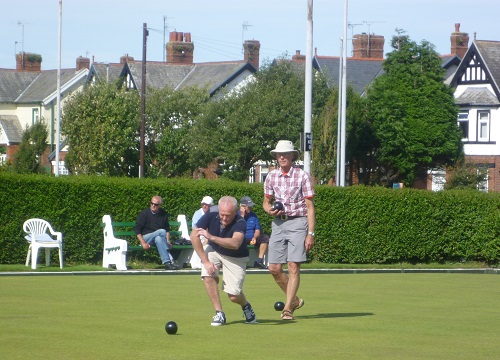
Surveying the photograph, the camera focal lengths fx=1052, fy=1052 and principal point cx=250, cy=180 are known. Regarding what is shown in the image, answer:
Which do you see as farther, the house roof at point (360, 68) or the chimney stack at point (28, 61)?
the chimney stack at point (28, 61)

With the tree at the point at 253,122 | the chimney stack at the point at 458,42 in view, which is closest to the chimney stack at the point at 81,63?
the chimney stack at the point at 458,42

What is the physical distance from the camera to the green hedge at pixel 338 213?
22.6 metres

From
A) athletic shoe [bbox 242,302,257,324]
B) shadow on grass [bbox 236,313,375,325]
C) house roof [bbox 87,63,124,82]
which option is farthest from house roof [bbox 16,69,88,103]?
athletic shoe [bbox 242,302,257,324]

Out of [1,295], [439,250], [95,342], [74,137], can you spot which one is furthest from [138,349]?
[74,137]

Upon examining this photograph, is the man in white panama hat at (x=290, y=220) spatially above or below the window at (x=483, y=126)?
below

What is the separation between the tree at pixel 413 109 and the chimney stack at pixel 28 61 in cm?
4211

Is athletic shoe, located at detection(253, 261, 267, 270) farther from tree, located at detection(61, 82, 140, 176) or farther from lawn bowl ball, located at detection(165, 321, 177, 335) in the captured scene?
tree, located at detection(61, 82, 140, 176)

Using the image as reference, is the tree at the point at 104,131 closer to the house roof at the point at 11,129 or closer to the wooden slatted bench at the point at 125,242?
the house roof at the point at 11,129

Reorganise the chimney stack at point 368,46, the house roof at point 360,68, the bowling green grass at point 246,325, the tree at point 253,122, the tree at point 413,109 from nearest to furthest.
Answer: the bowling green grass at point 246,325 < the tree at point 253,122 < the tree at point 413,109 < the house roof at point 360,68 < the chimney stack at point 368,46

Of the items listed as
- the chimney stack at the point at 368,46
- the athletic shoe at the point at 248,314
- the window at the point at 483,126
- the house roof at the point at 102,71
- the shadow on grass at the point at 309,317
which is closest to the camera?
the athletic shoe at the point at 248,314

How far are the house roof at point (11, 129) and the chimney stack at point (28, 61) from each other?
7116mm

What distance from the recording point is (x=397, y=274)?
22281mm

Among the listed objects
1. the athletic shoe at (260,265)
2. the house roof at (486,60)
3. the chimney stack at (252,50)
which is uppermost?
the chimney stack at (252,50)

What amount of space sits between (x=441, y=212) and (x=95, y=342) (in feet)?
58.7
